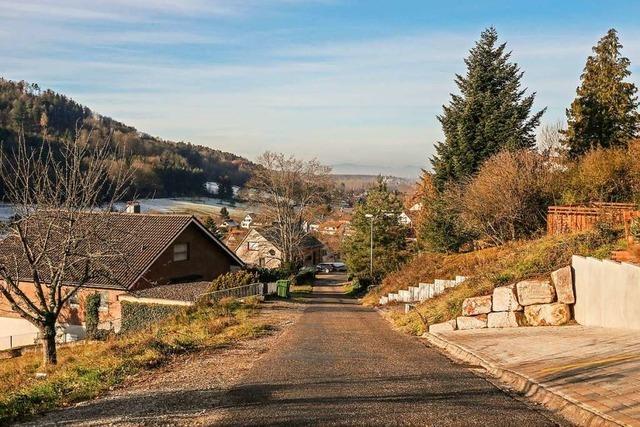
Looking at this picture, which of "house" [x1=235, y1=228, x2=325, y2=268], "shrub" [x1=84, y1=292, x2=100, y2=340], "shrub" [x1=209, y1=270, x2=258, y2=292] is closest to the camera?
"shrub" [x1=209, y1=270, x2=258, y2=292]

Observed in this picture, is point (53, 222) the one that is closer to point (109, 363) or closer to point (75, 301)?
point (109, 363)

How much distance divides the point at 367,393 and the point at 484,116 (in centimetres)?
3105

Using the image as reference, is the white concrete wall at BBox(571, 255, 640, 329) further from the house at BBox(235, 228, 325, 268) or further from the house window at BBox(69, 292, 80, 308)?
the house at BBox(235, 228, 325, 268)

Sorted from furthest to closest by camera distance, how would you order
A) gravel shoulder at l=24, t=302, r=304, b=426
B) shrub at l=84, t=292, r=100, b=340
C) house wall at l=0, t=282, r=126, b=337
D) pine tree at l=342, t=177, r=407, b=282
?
1. pine tree at l=342, t=177, r=407, b=282
2. shrub at l=84, t=292, r=100, b=340
3. house wall at l=0, t=282, r=126, b=337
4. gravel shoulder at l=24, t=302, r=304, b=426

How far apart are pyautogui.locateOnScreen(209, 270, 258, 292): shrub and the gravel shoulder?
46.5 feet

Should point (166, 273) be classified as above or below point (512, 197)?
below

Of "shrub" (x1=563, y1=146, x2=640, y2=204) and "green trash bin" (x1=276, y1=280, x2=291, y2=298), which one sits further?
"green trash bin" (x1=276, y1=280, x2=291, y2=298)

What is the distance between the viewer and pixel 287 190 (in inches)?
2047

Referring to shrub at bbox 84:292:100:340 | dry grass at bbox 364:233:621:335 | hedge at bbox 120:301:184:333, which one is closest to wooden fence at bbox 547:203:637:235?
dry grass at bbox 364:233:621:335

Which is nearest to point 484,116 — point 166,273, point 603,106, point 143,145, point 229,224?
Answer: point 603,106

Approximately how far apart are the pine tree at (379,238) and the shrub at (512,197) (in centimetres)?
1782

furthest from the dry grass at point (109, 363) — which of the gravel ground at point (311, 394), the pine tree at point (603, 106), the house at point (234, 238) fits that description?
the house at point (234, 238)

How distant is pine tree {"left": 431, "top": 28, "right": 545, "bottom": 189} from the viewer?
35.5 metres

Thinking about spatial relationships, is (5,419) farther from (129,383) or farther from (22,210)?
(22,210)
